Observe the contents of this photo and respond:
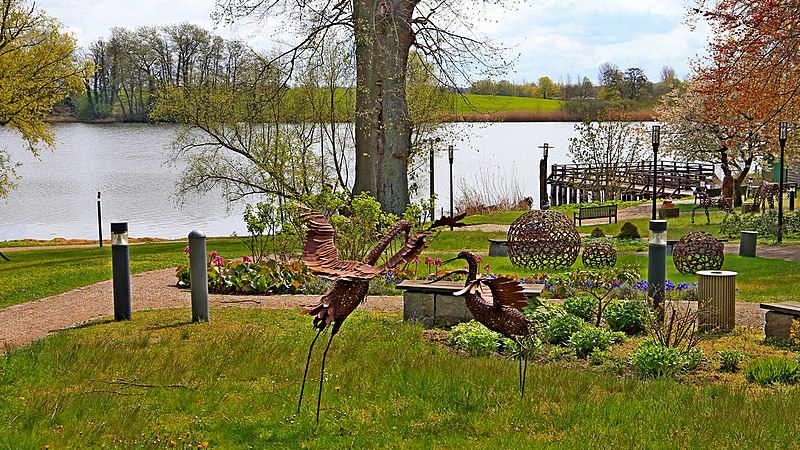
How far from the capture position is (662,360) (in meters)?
6.07

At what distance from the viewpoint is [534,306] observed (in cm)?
798

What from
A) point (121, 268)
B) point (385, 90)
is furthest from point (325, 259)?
point (385, 90)

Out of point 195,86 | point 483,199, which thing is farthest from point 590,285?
point 483,199

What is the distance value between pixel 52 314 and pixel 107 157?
42.3 meters

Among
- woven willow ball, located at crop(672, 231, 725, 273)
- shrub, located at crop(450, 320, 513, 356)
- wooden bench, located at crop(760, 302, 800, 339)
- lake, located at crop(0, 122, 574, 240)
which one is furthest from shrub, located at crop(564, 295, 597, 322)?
lake, located at crop(0, 122, 574, 240)

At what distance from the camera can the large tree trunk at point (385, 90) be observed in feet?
58.7

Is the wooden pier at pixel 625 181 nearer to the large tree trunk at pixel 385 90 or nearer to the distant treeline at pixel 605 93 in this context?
the distant treeline at pixel 605 93

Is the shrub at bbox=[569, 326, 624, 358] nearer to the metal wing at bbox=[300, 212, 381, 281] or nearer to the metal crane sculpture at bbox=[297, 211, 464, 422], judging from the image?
the metal crane sculpture at bbox=[297, 211, 464, 422]

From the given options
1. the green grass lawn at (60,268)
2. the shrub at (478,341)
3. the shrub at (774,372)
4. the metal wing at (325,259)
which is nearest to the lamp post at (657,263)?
the shrub at (774,372)

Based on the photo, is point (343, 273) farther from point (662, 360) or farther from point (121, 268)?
point (121, 268)

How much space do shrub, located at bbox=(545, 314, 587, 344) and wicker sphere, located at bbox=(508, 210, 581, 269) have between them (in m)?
6.68

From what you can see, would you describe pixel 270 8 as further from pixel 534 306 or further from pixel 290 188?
pixel 534 306

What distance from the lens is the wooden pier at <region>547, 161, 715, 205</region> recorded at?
38866 millimetres

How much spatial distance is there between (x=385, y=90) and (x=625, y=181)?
2700 cm
